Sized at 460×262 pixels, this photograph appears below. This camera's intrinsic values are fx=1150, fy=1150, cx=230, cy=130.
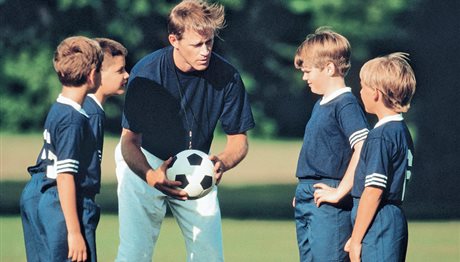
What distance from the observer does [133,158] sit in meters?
8.52

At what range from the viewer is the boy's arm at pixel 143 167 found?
8344mm

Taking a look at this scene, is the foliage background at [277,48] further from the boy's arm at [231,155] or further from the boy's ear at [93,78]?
Answer: the boy's ear at [93,78]

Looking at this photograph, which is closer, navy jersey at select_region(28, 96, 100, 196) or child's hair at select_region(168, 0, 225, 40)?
navy jersey at select_region(28, 96, 100, 196)

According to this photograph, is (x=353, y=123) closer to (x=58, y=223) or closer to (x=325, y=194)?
(x=325, y=194)

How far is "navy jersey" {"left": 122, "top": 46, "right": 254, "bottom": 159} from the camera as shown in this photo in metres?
8.66

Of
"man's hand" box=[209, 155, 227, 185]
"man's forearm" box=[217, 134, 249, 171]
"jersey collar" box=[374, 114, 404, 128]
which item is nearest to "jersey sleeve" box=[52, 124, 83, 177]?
"man's hand" box=[209, 155, 227, 185]

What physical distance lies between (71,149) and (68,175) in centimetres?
17

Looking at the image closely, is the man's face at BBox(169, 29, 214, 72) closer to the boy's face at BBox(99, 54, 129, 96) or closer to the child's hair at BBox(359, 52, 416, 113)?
the boy's face at BBox(99, 54, 129, 96)

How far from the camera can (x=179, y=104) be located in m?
8.70

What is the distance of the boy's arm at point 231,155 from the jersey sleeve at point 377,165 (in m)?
1.30

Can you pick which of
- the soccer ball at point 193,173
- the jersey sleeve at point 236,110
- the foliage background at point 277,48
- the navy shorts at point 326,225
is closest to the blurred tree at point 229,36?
the foliage background at point 277,48

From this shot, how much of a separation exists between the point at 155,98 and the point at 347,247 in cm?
193

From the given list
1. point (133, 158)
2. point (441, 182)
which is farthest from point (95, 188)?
point (441, 182)

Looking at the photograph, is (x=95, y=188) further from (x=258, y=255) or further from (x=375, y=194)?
(x=258, y=255)
